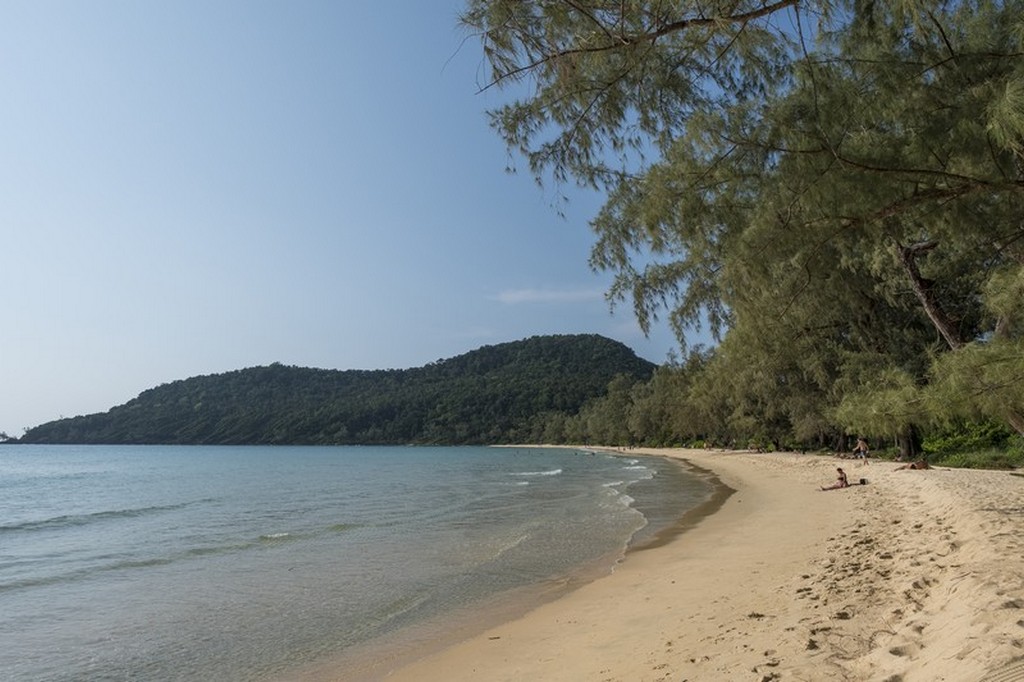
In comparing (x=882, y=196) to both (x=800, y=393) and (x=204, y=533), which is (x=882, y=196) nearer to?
(x=204, y=533)

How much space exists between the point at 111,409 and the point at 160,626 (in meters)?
174

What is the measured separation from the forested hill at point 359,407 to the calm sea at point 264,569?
115 meters

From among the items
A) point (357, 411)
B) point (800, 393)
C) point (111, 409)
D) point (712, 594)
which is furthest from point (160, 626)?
point (111, 409)

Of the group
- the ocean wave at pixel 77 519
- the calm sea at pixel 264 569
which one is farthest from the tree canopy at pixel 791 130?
the ocean wave at pixel 77 519

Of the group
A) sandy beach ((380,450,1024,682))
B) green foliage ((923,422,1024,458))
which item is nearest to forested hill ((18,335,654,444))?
green foliage ((923,422,1024,458))

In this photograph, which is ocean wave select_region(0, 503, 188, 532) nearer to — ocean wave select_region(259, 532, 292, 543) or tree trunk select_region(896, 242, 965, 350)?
ocean wave select_region(259, 532, 292, 543)

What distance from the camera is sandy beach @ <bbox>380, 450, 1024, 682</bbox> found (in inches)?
158

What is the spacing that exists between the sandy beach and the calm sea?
1.68 metres

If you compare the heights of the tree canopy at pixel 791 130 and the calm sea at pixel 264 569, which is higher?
the tree canopy at pixel 791 130

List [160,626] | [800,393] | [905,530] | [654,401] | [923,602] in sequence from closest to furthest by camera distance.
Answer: [923,602], [160,626], [905,530], [800,393], [654,401]

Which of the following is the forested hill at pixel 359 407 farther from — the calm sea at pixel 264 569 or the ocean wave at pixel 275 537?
the ocean wave at pixel 275 537

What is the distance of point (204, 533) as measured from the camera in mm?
18719

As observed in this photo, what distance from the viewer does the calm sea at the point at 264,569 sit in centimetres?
771

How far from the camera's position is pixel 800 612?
588 cm
